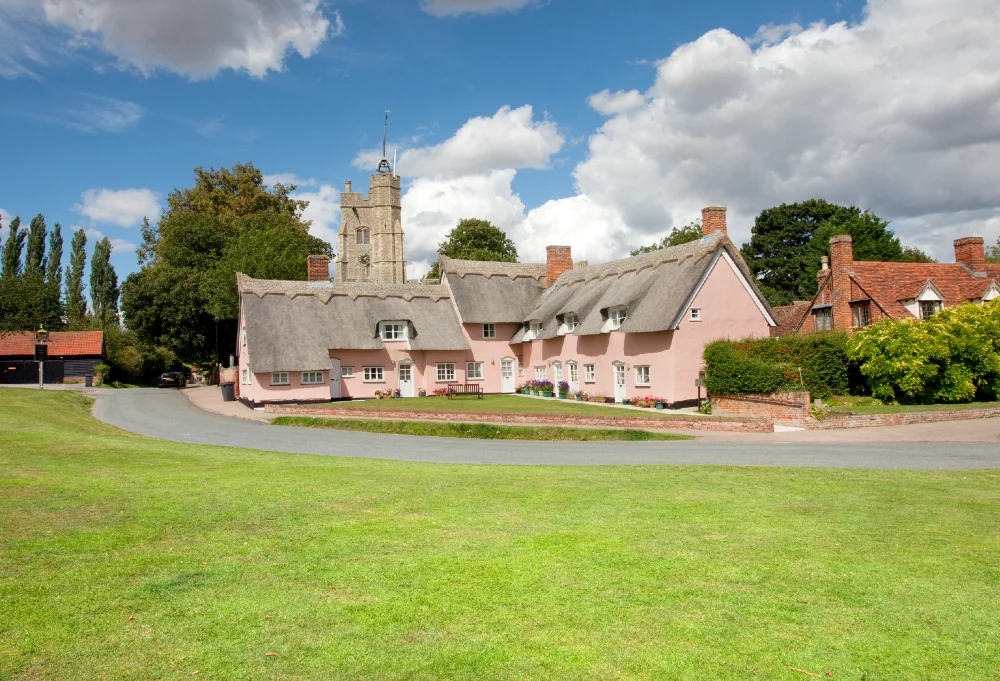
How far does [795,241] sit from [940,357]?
4039cm

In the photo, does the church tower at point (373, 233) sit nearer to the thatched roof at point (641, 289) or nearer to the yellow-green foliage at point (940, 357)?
the thatched roof at point (641, 289)

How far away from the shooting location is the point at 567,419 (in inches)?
1031

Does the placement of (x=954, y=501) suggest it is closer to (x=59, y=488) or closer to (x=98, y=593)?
(x=98, y=593)

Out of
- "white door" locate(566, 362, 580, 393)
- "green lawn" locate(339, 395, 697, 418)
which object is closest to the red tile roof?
"green lawn" locate(339, 395, 697, 418)

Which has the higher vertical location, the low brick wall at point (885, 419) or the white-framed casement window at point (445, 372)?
the white-framed casement window at point (445, 372)

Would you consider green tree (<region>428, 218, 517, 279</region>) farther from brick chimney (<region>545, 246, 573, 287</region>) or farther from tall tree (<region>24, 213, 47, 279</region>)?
tall tree (<region>24, 213, 47, 279</region>)

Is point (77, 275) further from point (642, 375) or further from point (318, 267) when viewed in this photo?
point (642, 375)

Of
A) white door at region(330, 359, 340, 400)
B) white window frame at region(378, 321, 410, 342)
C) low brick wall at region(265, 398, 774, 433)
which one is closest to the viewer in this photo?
low brick wall at region(265, 398, 774, 433)

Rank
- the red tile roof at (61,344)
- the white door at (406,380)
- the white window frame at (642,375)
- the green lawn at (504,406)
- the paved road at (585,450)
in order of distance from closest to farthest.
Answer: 1. the paved road at (585,450)
2. the green lawn at (504,406)
3. the white window frame at (642,375)
4. the white door at (406,380)
5. the red tile roof at (61,344)

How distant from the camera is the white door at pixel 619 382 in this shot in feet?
116

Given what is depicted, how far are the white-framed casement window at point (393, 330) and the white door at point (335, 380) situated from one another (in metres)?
3.38

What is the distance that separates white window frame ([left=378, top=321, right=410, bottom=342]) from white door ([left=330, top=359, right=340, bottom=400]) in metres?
3.34

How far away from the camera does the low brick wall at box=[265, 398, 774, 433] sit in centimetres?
2402

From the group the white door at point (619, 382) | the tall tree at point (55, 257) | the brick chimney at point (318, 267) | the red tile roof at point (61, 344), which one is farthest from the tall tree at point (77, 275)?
the white door at point (619, 382)
